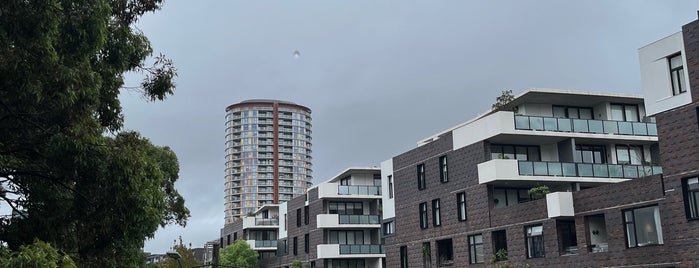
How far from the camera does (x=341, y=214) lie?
6297cm

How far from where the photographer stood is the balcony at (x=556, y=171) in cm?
3606

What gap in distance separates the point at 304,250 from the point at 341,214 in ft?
18.8

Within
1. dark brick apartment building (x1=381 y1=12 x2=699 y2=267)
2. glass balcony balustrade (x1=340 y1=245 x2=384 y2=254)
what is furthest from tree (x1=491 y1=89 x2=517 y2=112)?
glass balcony balustrade (x1=340 y1=245 x2=384 y2=254)

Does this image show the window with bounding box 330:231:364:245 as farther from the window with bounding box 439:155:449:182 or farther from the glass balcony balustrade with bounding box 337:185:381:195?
the window with bounding box 439:155:449:182

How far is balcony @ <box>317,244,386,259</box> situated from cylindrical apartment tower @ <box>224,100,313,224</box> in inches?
3845

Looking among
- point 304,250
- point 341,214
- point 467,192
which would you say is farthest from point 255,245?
point 467,192

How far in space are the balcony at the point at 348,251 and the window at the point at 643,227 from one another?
34.3 meters

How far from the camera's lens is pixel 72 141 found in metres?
10.8

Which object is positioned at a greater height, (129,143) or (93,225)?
(129,143)

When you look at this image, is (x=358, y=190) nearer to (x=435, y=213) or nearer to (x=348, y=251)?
(x=348, y=251)

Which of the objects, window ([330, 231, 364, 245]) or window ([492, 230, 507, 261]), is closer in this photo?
window ([492, 230, 507, 261])

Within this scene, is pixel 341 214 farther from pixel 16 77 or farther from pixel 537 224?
pixel 16 77

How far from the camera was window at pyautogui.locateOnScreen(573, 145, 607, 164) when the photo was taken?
3838cm

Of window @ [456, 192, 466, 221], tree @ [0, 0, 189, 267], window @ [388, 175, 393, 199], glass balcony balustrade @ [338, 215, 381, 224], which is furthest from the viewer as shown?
glass balcony balustrade @ [338, 215, 381, 224]
